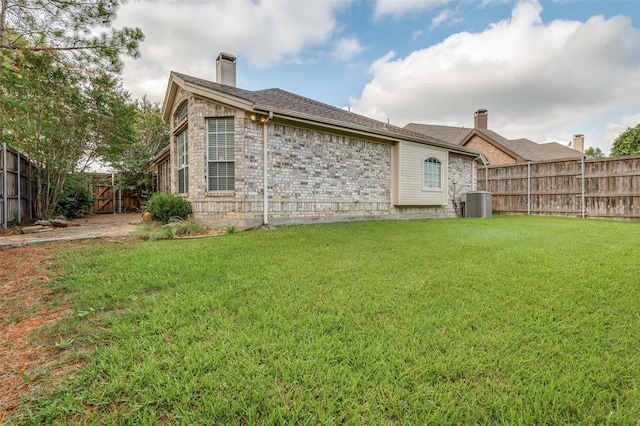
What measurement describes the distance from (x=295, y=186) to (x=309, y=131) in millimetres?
1705

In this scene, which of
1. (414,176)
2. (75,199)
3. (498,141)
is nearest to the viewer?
(414,176)

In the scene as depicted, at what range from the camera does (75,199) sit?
11758 millimetres

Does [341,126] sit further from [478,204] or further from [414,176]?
[478,204]

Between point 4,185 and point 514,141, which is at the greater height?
point 514,141

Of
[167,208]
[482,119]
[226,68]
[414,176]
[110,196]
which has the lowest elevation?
[167,208]

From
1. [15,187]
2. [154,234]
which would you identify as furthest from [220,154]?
[15,187]

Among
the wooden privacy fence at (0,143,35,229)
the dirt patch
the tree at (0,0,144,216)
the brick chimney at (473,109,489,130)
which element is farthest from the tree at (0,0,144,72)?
the brick chimney at (473,109,489,130)

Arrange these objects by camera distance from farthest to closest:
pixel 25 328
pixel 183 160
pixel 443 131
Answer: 1. pixel 443 131
2. pixel 183 160
3. pixel 25 328

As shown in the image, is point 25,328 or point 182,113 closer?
point 25,328

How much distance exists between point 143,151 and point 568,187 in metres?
21.7

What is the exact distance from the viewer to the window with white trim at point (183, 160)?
28.1 ft

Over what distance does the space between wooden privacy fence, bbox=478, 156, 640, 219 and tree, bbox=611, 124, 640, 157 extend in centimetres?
899

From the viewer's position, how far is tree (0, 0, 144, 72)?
571cm

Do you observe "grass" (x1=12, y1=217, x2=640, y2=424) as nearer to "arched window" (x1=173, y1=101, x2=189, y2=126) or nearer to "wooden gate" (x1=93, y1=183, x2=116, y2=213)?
"arched window" (x1=173, y1=101, x2=189, y2=126)
